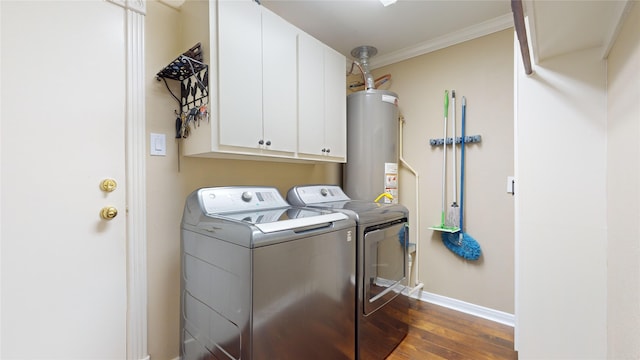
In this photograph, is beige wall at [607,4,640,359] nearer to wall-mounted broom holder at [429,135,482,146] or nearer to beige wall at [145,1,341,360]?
wall-mounted broom holder at [429,135,482,146]

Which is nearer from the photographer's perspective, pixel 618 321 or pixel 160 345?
pixel 618 321

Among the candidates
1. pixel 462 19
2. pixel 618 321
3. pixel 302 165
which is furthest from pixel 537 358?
pixel 462 19

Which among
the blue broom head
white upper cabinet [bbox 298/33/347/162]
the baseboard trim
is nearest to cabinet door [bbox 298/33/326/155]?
white upper cabinet [bbox 298/33/347/162]

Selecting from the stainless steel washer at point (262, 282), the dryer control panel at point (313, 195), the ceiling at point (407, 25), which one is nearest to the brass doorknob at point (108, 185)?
the stainless steel washer at point (262, 282)

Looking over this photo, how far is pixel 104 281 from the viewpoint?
1412 mm

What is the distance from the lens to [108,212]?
4.60 feet

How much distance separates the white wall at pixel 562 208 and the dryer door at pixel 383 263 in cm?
71

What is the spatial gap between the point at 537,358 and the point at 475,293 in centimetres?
123

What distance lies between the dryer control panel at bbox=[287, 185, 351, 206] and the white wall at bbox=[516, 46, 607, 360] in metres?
1.26

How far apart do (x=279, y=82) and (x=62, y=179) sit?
4.12ft

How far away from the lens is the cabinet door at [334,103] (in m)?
2.16

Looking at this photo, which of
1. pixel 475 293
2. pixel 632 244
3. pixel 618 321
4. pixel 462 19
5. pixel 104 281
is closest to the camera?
pixel 632 244

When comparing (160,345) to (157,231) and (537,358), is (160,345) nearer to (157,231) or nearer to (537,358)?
(157,231)

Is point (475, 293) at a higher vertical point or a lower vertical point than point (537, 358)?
lower
